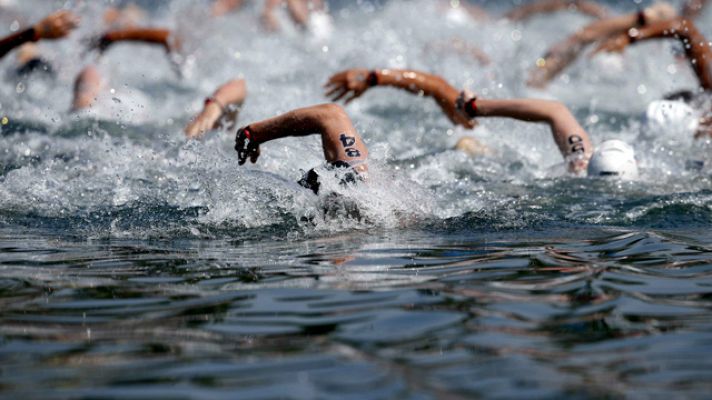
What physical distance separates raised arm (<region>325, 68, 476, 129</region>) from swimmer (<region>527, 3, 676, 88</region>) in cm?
247

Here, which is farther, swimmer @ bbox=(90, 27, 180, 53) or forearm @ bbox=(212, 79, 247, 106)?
swimmer @ bbox=(90, 27, 180, 53)

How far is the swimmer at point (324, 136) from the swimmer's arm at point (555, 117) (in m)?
1.67

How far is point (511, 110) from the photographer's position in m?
6.96

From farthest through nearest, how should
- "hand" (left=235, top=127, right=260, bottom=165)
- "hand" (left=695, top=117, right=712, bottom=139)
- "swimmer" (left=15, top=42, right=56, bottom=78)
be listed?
"swimmer" (left=15, top=42, right=56, bottom=78), "hand" (left=695, top=117, right=712, bottom=139), "hand" (left=235, top=127, right=260, bottom=165)

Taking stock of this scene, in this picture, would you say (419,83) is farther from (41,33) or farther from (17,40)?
(17,40)

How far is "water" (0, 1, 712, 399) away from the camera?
2879mm

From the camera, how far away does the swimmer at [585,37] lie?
933 centimetres

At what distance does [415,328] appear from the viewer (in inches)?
130

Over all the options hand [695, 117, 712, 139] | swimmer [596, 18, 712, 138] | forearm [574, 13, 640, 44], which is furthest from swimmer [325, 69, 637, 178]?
forearm [574, 13, 640, 44]

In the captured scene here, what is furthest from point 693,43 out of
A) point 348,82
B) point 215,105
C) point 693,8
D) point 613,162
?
point 693,8

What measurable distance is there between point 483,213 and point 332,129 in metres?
1.02

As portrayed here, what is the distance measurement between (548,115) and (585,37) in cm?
384

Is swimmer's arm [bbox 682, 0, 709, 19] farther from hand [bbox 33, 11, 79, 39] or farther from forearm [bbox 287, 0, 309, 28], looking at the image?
hand [bbox 33, 11, 79, 39]

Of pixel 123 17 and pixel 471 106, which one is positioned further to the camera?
pixel 123 17
